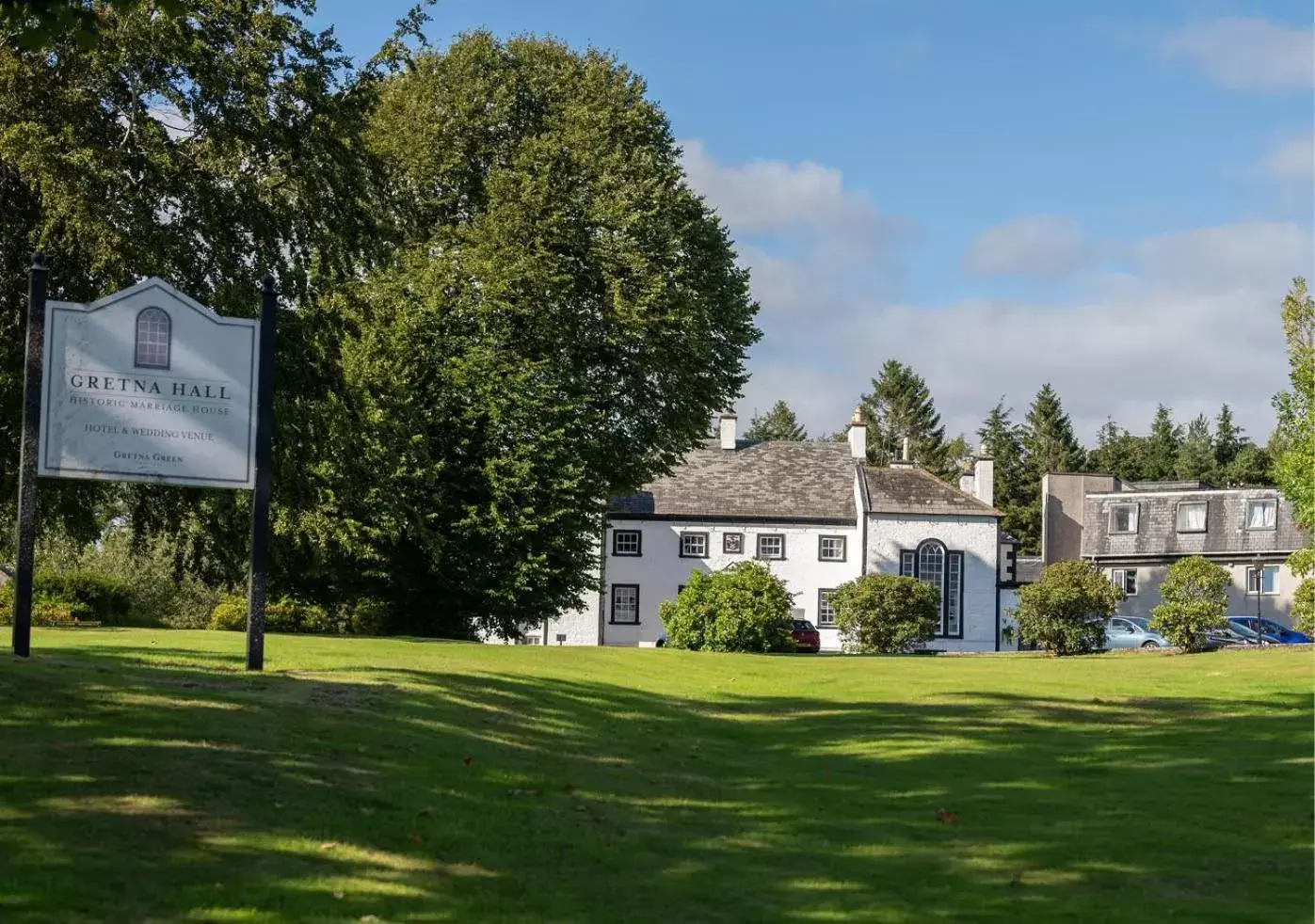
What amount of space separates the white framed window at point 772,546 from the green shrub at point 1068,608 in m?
29.3

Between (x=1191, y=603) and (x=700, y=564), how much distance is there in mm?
33693

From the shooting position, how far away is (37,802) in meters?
10.6

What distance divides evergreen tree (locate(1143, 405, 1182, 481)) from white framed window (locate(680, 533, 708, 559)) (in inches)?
2451

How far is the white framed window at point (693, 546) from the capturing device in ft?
231

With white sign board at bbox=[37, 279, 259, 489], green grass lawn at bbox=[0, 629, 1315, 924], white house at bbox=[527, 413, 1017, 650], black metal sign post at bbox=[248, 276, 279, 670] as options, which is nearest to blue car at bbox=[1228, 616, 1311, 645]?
white house at bbox=[527, 413, 1017, 650]

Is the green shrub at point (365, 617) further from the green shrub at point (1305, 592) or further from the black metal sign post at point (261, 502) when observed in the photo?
the green shrub at point (1305, 592)

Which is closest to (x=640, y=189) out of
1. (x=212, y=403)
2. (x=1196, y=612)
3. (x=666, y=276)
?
(x=666, y=276)

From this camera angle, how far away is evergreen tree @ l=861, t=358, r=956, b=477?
402ft

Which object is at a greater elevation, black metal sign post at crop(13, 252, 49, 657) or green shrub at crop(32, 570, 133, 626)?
black metal sign post at crop(13, 252, 49, 657)

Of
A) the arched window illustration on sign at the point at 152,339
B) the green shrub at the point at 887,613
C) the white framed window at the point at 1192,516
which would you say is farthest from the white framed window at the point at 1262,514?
the arched window illustration on sign at the point at 152,339

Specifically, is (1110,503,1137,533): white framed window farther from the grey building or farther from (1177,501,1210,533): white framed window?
(1177,501,1210,533): white framed window

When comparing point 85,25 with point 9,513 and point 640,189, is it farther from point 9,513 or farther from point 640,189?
Result: point 640,189

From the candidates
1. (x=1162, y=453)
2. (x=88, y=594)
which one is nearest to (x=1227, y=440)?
(x=1162, y=453)

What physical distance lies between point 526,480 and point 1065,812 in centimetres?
2886
